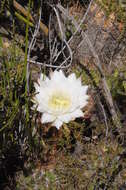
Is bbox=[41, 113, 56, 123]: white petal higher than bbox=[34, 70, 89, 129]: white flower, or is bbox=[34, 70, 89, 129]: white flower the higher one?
bbox=[34, 70, 89, 129]: white flower

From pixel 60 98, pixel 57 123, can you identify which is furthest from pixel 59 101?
pixel 57 123

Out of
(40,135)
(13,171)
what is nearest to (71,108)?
(40,135)

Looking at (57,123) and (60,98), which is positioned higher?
(60,98)

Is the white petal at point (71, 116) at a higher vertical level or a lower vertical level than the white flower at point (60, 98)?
lower

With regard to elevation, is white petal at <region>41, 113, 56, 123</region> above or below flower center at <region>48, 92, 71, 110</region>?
below

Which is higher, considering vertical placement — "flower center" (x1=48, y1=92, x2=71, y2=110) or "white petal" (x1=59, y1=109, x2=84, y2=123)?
"flower center" (x1=48, y1=92, x2=71, y2=110)

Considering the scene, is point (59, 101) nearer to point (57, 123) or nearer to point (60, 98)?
point (60, 98)

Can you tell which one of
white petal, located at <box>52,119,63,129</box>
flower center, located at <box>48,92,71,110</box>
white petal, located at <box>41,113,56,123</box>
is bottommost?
white petal, located at <box>52,119,63,129</box>
